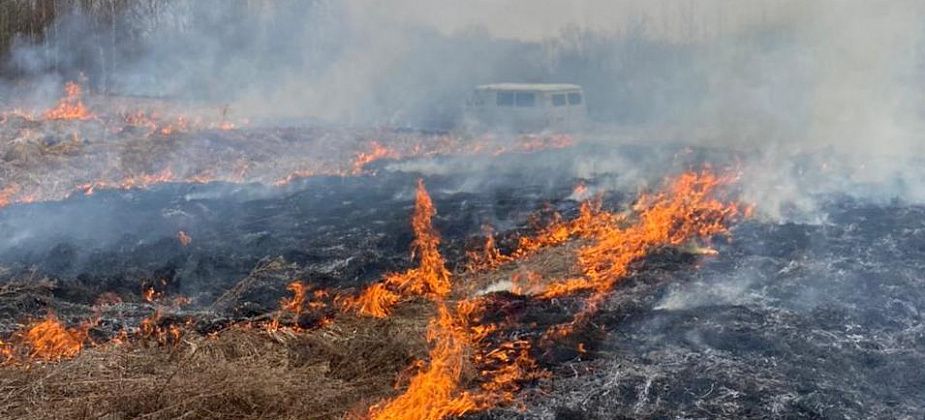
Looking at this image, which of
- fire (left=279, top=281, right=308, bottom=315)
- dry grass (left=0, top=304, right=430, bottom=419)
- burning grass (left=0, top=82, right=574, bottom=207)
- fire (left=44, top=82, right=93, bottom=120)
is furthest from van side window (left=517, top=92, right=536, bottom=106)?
dry grass (left=0, top=304, right=430, bottom=419)

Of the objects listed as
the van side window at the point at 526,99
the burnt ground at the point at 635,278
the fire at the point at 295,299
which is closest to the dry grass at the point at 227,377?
the fire at the point at 295,299

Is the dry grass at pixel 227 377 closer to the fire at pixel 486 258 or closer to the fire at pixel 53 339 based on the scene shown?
the fire at pixel 53 339

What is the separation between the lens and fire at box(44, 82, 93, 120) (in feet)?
69.2

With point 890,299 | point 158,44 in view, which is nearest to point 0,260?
point 890,299

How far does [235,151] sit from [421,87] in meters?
13.1

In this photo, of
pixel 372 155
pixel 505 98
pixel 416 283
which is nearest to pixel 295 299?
pixel 416 283

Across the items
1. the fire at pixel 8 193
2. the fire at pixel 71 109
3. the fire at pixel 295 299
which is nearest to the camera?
the fire at pixel 295 299

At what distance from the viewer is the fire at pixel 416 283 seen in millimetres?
8688

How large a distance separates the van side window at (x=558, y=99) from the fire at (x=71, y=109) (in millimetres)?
14496

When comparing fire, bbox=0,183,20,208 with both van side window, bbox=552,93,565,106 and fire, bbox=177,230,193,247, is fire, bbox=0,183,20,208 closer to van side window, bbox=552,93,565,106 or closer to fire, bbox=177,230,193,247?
fire, bbox=177,230,193,247

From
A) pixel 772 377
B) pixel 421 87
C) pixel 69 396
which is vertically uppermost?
pixel 421 87

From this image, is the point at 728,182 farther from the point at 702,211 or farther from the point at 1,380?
the point at 1,380

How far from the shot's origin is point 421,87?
31.6m

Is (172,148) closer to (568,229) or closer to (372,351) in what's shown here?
(568,229)
